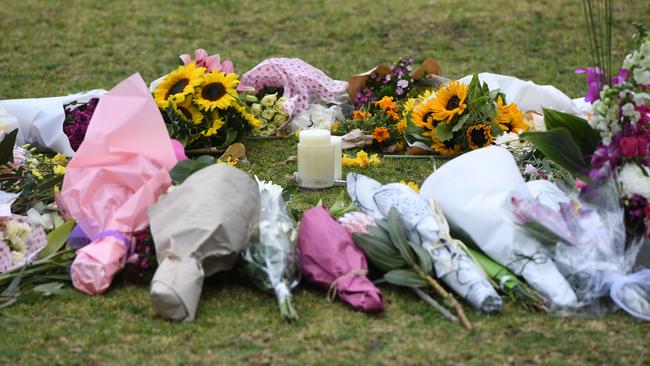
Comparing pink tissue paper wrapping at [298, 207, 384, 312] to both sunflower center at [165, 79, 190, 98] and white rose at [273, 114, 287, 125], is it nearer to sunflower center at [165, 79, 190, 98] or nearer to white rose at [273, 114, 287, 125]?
sunflower center at [165, 79, 190, 98]

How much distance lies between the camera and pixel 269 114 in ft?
16.9

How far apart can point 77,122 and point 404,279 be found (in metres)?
2.35

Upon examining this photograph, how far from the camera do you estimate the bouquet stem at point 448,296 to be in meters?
2.74

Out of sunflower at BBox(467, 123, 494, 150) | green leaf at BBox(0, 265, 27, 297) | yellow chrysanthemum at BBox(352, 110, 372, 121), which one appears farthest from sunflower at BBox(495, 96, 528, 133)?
green leaf at BBox(0, 265, 27, 297)

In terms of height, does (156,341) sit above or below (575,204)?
below

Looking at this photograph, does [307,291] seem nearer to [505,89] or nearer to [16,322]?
[16,322]

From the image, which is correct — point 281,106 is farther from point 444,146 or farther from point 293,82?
point 444,146

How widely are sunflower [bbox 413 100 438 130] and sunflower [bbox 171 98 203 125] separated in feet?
3.63

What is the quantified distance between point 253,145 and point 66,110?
101cm

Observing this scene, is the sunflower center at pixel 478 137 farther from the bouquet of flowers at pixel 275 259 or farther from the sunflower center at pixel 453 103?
the bouquet of flowers at pixel 275 259

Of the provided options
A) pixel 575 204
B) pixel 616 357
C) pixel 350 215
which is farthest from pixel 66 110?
pixel 616 357

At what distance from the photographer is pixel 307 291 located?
3.02 metres

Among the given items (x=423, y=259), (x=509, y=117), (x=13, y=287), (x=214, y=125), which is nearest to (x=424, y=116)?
(x=509, y=117)

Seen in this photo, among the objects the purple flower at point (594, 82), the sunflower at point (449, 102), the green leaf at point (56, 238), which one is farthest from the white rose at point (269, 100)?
the purple flower at point (594, 82)
